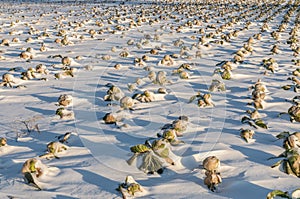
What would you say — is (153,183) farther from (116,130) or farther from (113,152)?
(116,130)

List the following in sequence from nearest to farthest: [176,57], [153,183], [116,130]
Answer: [153,183] < [116,130] < [176,57]

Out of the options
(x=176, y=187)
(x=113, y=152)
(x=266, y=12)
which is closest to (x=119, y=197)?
(x=176, y=187)

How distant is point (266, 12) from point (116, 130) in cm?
1927

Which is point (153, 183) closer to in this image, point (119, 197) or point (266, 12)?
point (119, 197)

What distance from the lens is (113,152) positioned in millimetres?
4637

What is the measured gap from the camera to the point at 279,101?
652cm

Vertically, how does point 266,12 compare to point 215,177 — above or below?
above

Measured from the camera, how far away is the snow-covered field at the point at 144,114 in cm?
390

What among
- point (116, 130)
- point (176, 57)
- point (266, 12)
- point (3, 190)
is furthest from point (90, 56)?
point (266, 12)

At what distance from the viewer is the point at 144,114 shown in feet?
19.6

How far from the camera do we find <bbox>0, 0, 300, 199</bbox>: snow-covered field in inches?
153

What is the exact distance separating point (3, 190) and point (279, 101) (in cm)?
510

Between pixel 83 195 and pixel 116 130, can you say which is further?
pixel 116 130

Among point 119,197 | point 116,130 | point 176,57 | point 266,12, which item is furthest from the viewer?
point 266,12
